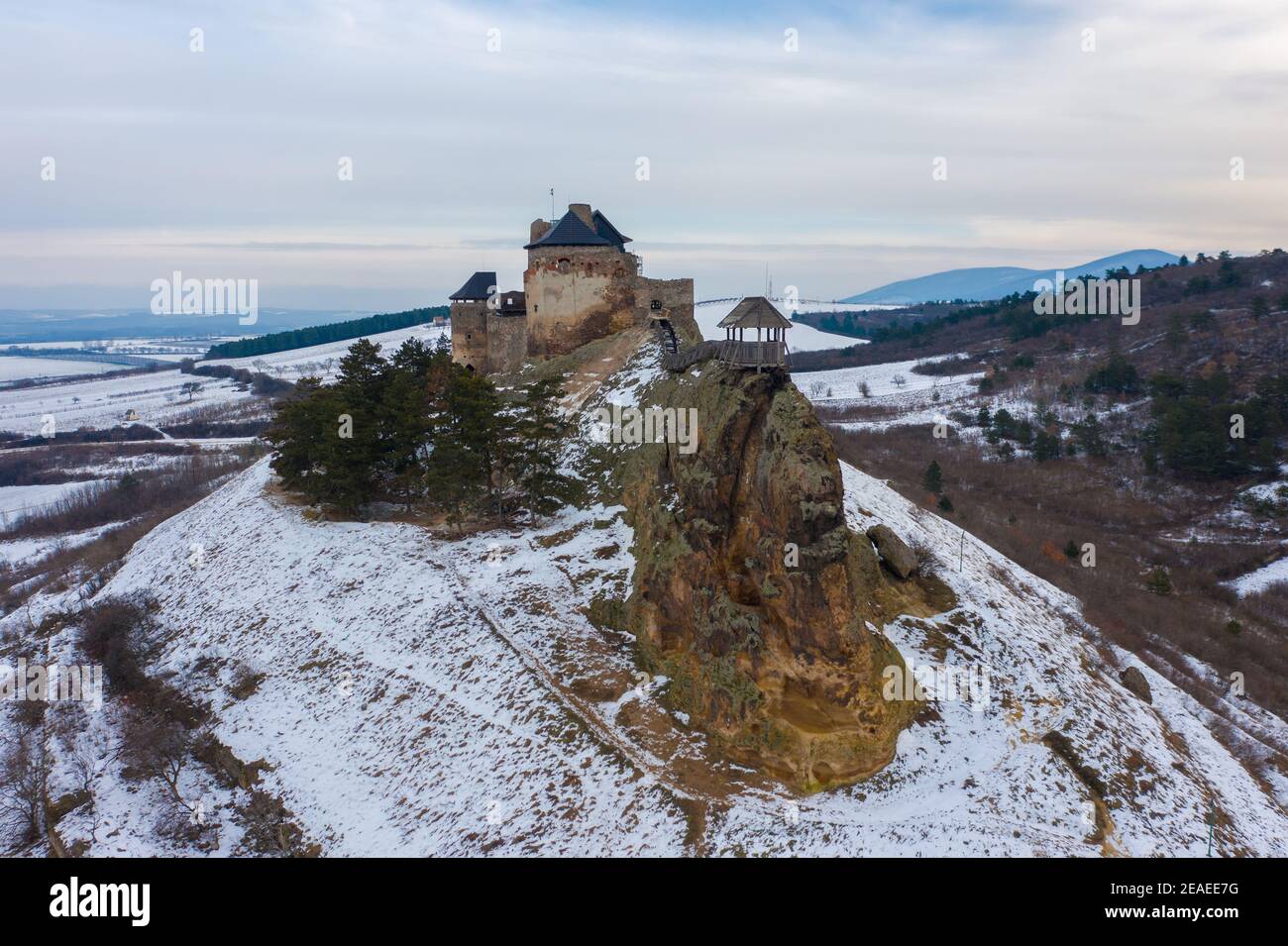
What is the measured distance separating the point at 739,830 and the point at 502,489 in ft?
78.4

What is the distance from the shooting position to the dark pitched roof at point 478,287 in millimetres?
52719

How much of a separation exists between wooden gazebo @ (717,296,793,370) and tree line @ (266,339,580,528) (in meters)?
14.0

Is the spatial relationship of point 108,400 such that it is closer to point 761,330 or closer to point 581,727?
point 581,727

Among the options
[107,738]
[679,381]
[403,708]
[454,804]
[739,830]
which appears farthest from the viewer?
[679,381]

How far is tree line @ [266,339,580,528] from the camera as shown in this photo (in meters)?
35.2

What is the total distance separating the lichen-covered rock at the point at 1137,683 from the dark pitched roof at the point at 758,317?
77.9ft

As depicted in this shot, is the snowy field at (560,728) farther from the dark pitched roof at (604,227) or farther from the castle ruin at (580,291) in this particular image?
the dark pitched roof at (604,227)

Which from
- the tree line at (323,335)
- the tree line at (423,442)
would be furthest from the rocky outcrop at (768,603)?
the tree line at (323,335)

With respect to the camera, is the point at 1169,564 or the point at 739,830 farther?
the point at 1169,564

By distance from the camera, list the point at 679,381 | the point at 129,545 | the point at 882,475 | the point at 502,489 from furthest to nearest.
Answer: the point at 882,475 → the point at 129,545 → the point at 502,489 → the point at 679,381

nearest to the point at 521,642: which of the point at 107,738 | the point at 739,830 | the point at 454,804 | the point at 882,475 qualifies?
the point at 454,804

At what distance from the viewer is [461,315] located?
172 feet

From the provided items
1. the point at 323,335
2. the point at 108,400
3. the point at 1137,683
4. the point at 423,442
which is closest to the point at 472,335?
the point at 423,442

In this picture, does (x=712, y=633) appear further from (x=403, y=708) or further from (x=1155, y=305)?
(x=1155, y=305)
